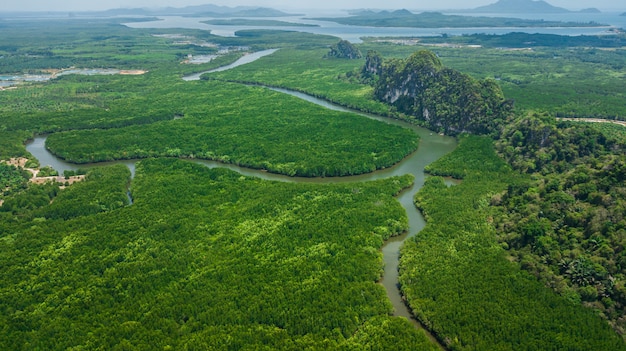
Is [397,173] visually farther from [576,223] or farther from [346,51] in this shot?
[346,51]

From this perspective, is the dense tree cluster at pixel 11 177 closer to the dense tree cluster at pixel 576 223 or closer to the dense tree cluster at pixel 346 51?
the dense tree cluster at pixel 576 223

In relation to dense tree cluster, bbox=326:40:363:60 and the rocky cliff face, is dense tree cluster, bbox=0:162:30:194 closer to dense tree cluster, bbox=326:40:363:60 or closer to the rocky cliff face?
the rocky cliff face

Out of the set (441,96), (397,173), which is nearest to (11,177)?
(397,173)

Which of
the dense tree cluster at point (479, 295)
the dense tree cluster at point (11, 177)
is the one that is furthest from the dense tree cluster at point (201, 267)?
the dense tree cluster at point (11, 177)

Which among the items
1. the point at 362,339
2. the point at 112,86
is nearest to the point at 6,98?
the point at 112,86

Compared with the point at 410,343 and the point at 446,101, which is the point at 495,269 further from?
the point at 446,101
